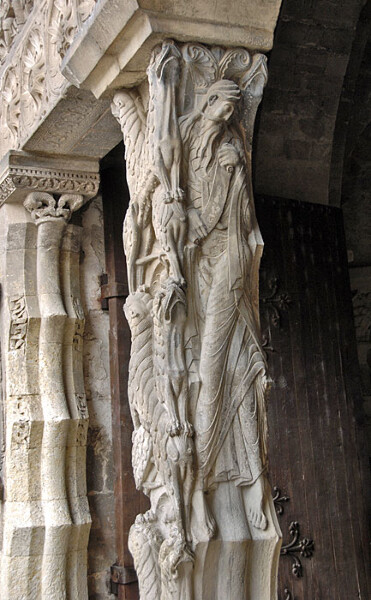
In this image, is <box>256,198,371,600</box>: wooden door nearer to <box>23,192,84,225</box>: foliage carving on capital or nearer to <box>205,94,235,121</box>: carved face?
<box>23,192,84,225</box>: foliage carving on capital

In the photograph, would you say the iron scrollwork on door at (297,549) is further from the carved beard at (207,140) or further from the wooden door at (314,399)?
the carved beard at (207,140)

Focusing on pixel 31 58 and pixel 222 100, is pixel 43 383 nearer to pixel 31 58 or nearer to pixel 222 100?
pixel 31 58

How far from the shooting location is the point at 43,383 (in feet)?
12.3

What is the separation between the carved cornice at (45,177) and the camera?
3691mm

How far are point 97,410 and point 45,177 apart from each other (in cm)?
121

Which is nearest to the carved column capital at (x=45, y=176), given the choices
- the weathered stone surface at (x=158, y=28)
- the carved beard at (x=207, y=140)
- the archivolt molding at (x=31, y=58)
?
the archivolt molding at (x=31, y=58)

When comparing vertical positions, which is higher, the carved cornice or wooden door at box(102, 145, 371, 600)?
the carved cornice

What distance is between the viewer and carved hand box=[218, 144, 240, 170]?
2328 millimetres

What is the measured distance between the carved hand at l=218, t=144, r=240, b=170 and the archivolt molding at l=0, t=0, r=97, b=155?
2.85ft

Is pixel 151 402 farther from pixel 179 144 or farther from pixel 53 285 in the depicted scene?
pixel 53 285

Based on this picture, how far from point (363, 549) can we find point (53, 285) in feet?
6.80

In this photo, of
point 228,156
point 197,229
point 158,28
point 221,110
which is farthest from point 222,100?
point 197,229

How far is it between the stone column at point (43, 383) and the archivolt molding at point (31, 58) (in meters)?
0.24

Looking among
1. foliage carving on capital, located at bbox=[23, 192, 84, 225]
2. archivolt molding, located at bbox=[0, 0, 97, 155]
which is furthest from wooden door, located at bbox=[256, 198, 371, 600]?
archivolt molding, located at bbox=[0, 0, 97, 155]
